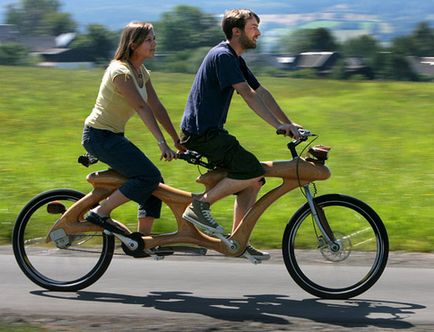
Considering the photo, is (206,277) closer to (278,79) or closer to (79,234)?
(79,234)

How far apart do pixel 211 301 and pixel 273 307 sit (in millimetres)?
418

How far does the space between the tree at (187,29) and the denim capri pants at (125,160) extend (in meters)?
34.0

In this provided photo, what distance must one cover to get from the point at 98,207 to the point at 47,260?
554mm

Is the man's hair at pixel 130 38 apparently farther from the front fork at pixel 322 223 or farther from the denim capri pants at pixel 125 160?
the front fork at pixel 322 223

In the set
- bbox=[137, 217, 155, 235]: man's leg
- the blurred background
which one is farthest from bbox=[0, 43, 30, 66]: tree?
bbox=[137, 217, 155, 235]: man's leg

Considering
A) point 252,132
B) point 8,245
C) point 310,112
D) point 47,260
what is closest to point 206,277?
point 47,260

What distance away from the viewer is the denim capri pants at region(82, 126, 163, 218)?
6879mm

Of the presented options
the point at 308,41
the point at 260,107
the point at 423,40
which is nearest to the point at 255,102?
the point at 260,107

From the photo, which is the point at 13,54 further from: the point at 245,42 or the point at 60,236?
the point at 245,42

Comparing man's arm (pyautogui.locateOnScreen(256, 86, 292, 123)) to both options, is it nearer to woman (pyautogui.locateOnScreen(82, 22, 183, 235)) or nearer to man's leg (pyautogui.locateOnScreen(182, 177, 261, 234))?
man's leg (pyautogui.locateOnScreen(182, 177, 261, 234))

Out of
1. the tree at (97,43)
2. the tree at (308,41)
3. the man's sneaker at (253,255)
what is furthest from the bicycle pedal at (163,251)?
the tree at (308,41)

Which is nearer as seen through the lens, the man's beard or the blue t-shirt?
the blue t-shirt

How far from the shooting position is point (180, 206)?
708 cm

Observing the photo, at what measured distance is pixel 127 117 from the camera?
6.93 m
